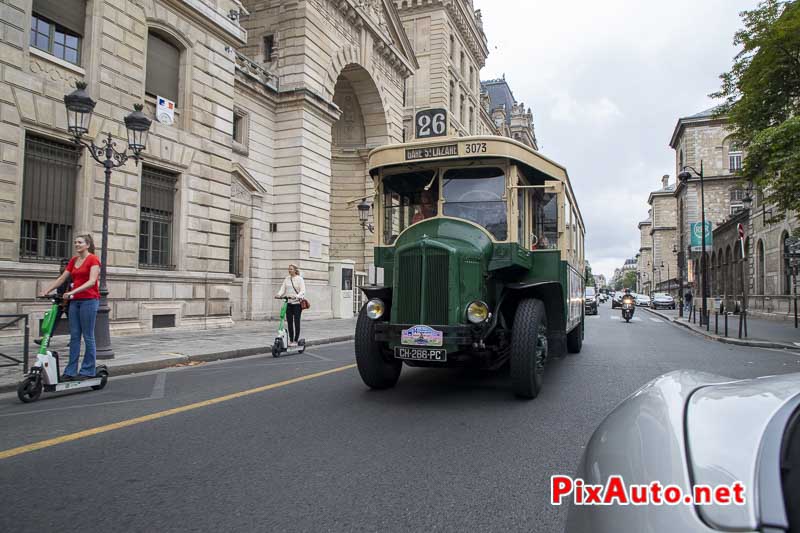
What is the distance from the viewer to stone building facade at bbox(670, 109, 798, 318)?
93.2 ft

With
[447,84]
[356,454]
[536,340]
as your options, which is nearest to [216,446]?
[356,454]

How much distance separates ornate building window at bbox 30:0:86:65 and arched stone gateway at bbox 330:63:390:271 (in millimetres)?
17797

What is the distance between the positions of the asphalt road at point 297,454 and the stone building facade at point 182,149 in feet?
21.8

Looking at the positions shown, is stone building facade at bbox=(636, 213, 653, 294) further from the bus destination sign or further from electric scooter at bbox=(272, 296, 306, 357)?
the bus destination sign

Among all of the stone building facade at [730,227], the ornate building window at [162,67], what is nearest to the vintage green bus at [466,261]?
the ornate building window at [162,67]

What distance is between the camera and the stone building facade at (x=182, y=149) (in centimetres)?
1137

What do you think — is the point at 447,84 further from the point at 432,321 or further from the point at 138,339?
the point at 432,321

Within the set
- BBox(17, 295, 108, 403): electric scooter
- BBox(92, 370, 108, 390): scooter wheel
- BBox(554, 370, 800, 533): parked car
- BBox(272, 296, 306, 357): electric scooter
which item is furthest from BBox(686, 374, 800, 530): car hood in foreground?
BBox(272, 296, 306, 357): electric scooter

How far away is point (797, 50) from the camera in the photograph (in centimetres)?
1451

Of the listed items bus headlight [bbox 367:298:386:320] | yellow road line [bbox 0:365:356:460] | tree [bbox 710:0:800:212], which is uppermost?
tree [bbox 710:0:800:212]

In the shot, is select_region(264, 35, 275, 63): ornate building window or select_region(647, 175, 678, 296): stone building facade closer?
select_region(264, 35, 275, 63): ornate building window

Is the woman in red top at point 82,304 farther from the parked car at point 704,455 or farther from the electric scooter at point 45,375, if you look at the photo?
the parked car at point 704,455

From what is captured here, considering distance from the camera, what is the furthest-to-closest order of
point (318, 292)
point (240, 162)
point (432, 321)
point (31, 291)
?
point (318, 292) < point (240, 162) < point (31, 291) < point (432, 321)

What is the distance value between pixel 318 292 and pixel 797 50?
17.9m
